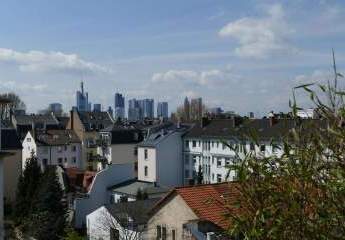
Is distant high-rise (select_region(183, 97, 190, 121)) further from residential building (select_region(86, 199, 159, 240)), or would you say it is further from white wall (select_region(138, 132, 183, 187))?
residential building (select_region(86, 199, 159, 240))

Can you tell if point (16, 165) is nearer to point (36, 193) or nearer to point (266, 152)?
point (36, 193)

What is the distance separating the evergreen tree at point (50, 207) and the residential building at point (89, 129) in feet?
119

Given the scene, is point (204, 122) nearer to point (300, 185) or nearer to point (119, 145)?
point (119, 145)

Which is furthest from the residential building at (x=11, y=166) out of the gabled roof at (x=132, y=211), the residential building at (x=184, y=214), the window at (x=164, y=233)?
the window at (x=164, y=233)

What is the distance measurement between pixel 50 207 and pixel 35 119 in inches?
2436

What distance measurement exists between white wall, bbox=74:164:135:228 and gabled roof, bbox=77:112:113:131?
3723 cm

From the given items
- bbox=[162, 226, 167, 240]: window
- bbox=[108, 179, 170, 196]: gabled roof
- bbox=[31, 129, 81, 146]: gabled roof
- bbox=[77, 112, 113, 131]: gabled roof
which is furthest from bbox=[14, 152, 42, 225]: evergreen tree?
bbox=[77, 112, 113, 131]: gabled roof

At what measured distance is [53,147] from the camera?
75938mm

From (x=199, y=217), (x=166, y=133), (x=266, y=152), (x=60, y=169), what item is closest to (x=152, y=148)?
(x=166, y=133)

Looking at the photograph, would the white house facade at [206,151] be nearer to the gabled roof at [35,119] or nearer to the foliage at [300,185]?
the gabled roof at [35,119]

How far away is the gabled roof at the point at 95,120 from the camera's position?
89.6m

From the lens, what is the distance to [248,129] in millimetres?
4340

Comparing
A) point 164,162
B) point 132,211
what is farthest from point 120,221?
point 164,162

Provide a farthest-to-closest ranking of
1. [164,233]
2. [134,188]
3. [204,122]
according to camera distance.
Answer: [204,122] → [134,188] → [164,233]
